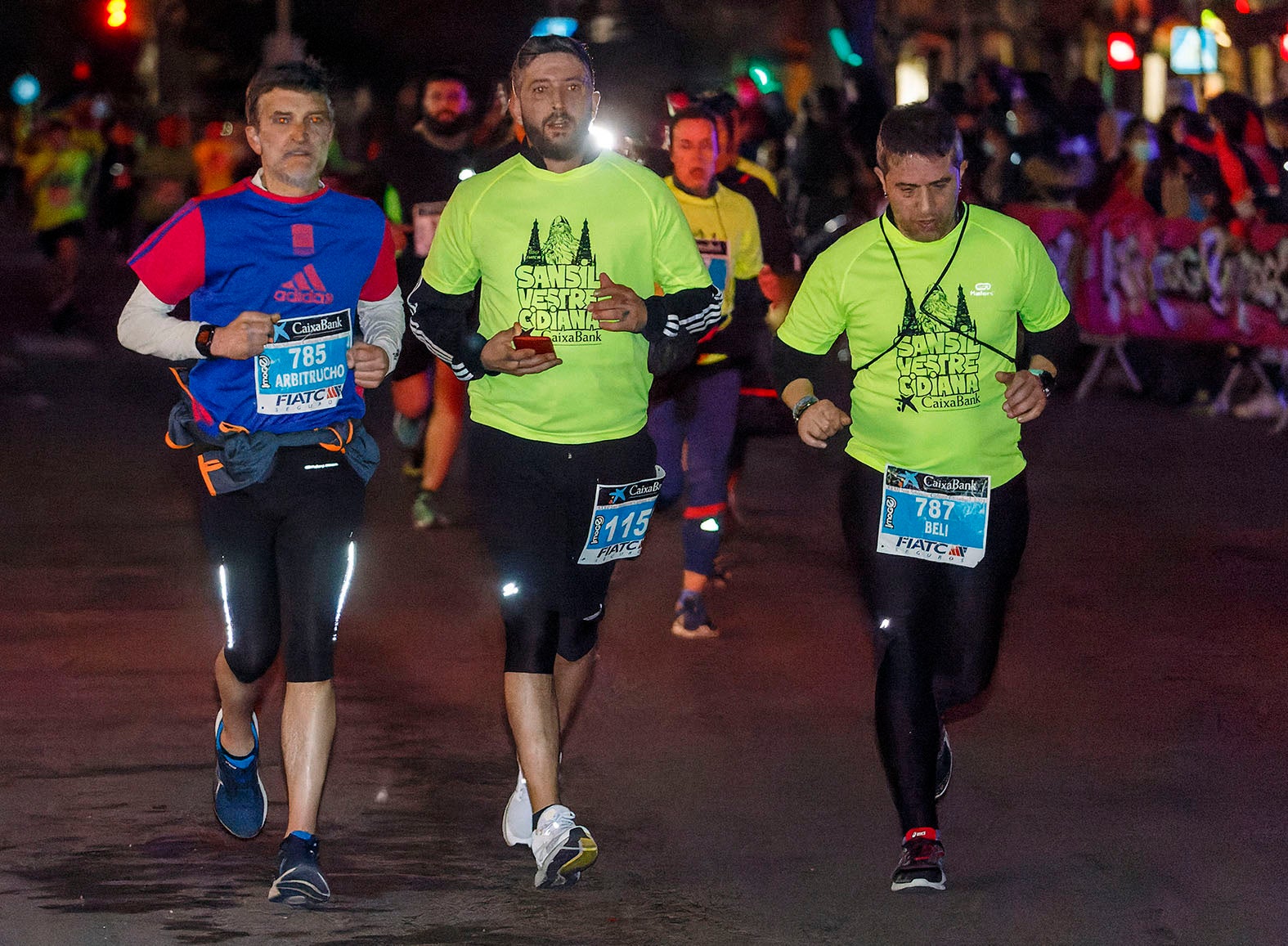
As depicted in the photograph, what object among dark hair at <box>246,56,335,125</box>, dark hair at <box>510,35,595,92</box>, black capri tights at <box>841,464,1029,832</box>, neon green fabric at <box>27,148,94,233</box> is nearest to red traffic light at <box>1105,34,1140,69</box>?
neon green fabric at <box>27,148,94,233</box>

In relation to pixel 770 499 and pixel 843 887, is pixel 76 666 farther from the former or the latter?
pixel 770 499

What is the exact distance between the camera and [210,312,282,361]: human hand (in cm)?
512

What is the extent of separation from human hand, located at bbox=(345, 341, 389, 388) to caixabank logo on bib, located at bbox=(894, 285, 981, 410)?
135 centimetres

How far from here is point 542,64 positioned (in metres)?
5.34

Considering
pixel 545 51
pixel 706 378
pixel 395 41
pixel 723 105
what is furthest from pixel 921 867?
pixel 395 41

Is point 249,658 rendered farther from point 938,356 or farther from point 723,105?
point 723,105

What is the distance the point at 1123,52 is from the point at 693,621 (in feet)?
54.4

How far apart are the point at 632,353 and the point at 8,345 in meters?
15.5

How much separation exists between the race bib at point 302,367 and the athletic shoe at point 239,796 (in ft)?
3.19

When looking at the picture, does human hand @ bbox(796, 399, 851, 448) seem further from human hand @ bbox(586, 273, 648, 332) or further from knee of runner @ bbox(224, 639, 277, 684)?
knee of runner @ bbox(224, 639, 277, 684)

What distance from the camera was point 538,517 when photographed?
18.0 ft

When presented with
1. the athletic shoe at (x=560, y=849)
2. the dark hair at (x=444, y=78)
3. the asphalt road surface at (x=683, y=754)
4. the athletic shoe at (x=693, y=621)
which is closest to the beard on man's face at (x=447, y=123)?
the dark hair at (x=444, y=78)

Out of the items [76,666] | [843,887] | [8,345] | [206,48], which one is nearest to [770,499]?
[76,666]

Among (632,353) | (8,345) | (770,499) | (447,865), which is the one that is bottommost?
(8,345)
